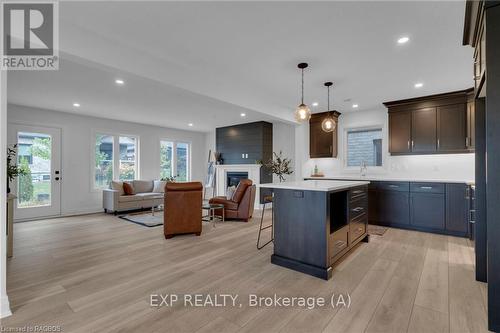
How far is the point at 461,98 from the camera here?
14.6 ft

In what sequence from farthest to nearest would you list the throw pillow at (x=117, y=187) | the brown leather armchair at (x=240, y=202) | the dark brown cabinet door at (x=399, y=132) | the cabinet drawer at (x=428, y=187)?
the throw pillow at (x=117, y=187), the brown leather armchair at (x=240, y=202), the dark brown cabinet door at (x=399, y=132), the cabinet drawer at (x=428, y=187)

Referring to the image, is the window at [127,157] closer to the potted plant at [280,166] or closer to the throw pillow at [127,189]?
the throw pillow at [127,189]

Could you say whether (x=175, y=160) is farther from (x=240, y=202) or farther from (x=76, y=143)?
(x=240, y=202)

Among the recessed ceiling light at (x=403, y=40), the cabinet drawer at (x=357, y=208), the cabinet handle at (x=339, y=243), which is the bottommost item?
the cabinet handle at (x=339, y=243)

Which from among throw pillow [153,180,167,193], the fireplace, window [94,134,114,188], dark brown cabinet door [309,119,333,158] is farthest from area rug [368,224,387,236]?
window [94,134,114,188]

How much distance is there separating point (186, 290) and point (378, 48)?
346cm

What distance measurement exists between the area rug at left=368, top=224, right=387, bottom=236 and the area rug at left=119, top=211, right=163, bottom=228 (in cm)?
411

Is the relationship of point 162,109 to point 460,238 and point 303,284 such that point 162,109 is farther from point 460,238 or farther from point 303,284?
point 460,238

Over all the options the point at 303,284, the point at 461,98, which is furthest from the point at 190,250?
the point at 461,98

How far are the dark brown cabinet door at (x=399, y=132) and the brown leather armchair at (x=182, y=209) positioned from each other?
415cm

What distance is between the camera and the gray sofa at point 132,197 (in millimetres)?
6087

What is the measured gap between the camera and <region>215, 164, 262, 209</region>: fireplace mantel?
702cm

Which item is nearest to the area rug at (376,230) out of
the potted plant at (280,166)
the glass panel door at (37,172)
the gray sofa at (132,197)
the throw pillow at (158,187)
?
the potted plant at (280,166)

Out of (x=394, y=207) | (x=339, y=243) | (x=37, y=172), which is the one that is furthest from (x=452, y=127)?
(x=37, y=172)
